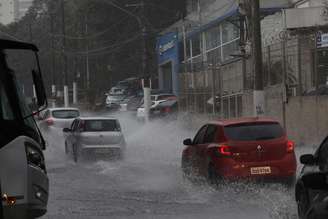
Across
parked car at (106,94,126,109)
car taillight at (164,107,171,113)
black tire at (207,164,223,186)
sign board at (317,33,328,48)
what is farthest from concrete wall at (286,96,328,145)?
parked car at (106,94,126,109)

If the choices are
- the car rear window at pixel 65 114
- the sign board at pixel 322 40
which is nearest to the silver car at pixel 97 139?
the car rear window at pixel 65 114

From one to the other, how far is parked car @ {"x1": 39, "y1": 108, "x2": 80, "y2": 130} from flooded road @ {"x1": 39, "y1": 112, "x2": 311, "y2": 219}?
390 centimetres

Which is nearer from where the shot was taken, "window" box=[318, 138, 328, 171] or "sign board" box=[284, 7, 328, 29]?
"window" box=[318, 138, 328, 171]

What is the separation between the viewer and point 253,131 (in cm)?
1541

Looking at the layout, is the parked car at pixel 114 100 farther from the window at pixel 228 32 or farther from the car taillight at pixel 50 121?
the car taillight at pixel 50 121

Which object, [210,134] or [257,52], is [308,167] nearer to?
[210,134]

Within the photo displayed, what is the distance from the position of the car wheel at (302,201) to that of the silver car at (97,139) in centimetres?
1481

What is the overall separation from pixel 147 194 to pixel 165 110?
81.9 ft

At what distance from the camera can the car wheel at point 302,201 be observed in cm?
877

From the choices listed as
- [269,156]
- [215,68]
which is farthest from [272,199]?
[215,68]

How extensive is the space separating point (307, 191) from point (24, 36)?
93430 millimetres

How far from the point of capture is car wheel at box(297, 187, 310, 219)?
28.8ft

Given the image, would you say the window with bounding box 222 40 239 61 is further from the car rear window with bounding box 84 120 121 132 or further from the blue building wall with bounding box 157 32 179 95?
the car rear window with bounding box 84 120 121 132

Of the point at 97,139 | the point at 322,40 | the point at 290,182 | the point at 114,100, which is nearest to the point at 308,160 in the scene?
the point at 290,182
